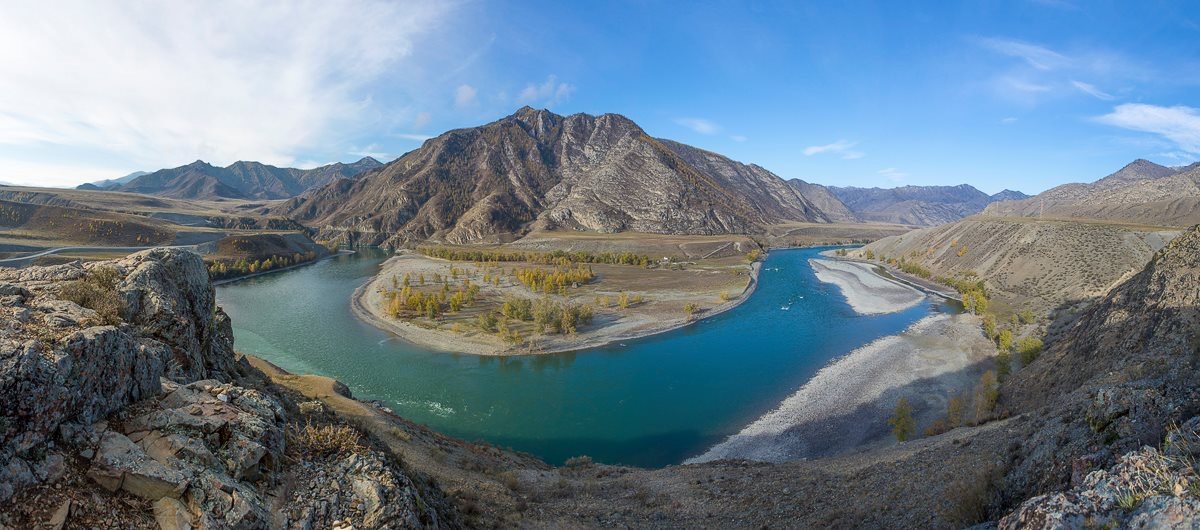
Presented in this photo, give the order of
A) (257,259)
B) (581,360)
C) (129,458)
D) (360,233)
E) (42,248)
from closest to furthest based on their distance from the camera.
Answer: (129,458), (581,360), (42,248), (257,259), (360,233)

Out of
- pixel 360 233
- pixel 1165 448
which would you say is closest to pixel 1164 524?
pixel 1165 448

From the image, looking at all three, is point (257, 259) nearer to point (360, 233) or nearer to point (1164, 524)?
point (360, 233)

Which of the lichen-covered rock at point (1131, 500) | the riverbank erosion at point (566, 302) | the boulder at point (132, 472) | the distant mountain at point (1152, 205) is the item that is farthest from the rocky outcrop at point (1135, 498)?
the distant mountain at point (1152, 205)

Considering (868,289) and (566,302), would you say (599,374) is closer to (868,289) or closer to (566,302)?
(566,302)

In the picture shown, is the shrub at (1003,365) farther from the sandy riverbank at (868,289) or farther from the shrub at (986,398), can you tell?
the sandy riverbank at (868,289)

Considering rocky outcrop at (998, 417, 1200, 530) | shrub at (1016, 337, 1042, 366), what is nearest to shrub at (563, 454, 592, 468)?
rocky outcrop at (998, 417, 1200, 530)

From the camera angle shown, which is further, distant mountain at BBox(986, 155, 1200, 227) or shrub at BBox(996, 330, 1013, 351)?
distant mountain at BBox(986, 155, 1200, 227)

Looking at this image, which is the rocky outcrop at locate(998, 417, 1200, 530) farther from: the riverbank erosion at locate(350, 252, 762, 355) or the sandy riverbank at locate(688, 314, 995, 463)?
the riverbank erosion at locate(350, 252, 762, 355)
